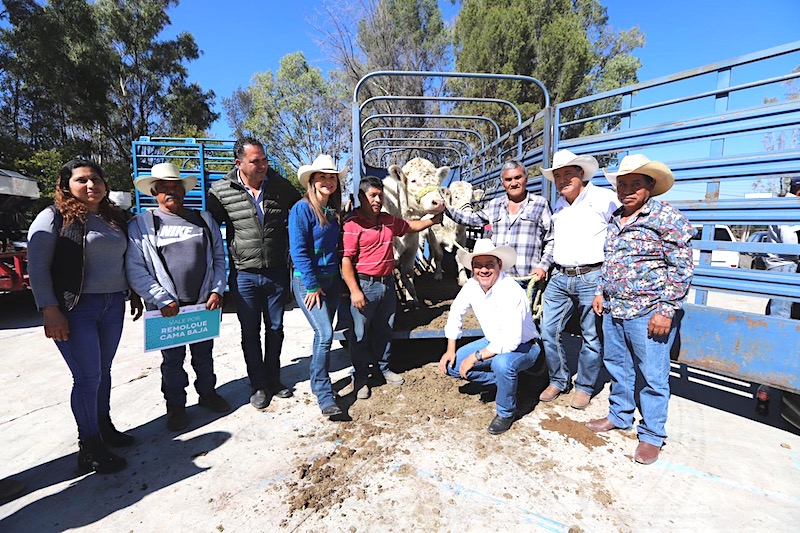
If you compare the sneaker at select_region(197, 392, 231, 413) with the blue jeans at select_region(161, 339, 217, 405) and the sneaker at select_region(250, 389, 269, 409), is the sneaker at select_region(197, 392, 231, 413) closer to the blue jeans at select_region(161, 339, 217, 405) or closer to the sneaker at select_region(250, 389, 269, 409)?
the blue jeans at select_region(161, 339, 217, 405)

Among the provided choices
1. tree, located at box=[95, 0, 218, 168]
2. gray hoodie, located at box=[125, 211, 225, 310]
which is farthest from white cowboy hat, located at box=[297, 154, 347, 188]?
tree, located at box=[95, 0, 218, 168]

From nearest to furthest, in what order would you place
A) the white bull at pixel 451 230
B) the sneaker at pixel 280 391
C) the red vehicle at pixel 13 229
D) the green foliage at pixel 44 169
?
the sneaker at pixel 280 391 → the white bull at pixel 451 230 → the red vehicle at pixel 13 229 → the green foliage at pixel 44 169

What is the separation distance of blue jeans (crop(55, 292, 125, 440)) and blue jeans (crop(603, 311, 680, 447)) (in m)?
3.60

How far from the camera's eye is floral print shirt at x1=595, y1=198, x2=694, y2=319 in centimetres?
253

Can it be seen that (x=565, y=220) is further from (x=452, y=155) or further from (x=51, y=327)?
(x=452, y=155)

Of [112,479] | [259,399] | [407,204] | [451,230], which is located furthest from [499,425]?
[451,230]

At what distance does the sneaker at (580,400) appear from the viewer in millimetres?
3482

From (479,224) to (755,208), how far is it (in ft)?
6.77

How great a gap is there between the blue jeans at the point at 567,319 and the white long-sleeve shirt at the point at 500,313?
311 millimetres

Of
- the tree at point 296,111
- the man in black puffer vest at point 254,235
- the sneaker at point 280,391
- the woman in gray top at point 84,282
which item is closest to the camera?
the woman in gray top at point 84,282

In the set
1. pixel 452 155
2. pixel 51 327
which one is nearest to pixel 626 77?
pixel 452 155

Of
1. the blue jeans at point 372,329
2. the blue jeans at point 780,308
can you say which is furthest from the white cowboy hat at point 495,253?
the blue jeans at point 780,308

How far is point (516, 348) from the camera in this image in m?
3.14

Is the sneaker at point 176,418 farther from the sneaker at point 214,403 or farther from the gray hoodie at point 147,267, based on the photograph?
the gray hoodie at point 147,267
